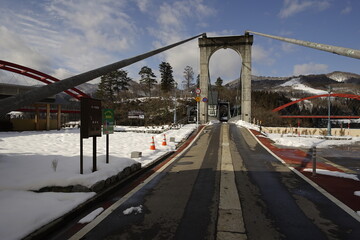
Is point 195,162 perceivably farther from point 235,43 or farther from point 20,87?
point 235,43

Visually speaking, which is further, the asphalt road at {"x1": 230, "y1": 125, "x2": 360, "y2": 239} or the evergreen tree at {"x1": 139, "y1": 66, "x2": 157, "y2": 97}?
the evergreen tree at {"x1": 139, "y1": 66, "x2": 157, "y2": 97}

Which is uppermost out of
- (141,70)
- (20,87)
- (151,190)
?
(141,70)

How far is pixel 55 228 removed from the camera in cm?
353

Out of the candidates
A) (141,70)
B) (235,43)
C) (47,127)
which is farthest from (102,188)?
(141,70)

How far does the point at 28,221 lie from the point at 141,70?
326 feet

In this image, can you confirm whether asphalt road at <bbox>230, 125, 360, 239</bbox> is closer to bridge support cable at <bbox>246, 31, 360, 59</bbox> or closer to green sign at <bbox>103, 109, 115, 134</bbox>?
bridge support cable at <bbox>246, 31, 360, 59</bbox>

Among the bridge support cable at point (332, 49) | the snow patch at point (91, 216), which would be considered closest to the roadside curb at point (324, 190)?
the bridge support cable at point (332, 49)

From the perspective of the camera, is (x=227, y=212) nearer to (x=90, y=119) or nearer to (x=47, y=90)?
(x=47, y=90)

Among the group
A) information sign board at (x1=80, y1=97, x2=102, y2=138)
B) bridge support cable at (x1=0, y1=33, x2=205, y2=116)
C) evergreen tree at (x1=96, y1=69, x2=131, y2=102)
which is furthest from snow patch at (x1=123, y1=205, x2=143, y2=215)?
evergreen tree at (x1=96, y1=69, x2=131, y2=102)

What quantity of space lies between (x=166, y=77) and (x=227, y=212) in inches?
3637

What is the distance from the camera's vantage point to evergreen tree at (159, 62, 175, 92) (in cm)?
9256

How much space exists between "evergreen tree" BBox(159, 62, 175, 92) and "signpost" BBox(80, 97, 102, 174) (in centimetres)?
8707

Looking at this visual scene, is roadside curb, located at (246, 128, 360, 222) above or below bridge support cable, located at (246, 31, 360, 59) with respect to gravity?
below

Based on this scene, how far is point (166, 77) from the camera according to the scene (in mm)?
93750
